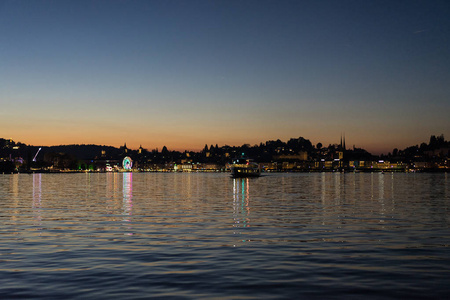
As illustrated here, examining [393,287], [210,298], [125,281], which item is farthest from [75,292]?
[393,287]

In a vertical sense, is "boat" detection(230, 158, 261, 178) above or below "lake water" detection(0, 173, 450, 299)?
above

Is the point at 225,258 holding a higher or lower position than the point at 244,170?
lower

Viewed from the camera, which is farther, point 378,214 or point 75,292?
point 378,214

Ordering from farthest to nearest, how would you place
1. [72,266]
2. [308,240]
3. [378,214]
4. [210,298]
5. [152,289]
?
[378,214] → [308,240] → [72,266] → [152,289] → [210,298]

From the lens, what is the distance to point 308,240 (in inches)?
1021

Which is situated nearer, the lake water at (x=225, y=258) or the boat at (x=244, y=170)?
the lake water at (x=225, y=258)

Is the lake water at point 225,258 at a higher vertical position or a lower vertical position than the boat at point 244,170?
lower

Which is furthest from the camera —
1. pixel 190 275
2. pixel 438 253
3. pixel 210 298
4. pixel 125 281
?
pixel 438 253

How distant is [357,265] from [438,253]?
498 centimetres

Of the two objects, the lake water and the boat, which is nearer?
the lake water

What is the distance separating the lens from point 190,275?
682 inches

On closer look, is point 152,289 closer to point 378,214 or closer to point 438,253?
point 438,253

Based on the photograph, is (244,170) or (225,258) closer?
(225,258)

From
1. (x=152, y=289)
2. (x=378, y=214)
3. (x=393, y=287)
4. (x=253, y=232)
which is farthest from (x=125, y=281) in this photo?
(x=378, y=214)
